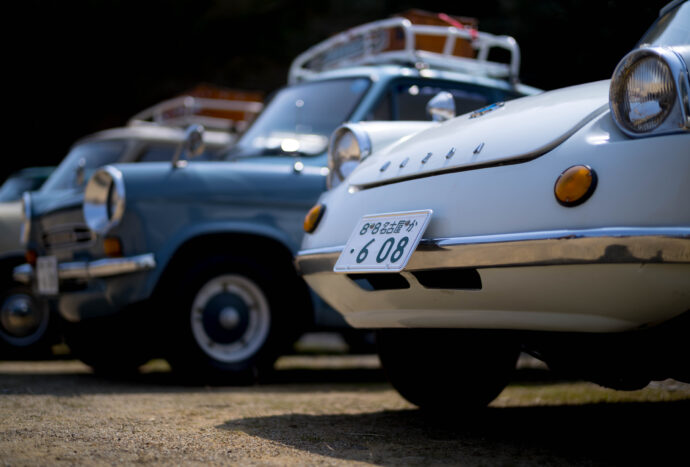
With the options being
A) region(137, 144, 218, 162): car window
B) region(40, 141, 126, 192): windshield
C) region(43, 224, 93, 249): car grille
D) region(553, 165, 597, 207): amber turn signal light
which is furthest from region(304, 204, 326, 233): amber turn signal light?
region(137, 144, 218, 162): car window

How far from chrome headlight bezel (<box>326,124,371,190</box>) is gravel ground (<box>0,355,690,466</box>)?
903mm

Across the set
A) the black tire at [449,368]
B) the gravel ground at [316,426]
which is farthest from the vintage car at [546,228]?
the gravel ground at [316,426]

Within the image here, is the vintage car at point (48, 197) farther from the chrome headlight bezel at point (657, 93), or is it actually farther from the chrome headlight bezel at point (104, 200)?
the chrome headlight bezel at point (657, 93)

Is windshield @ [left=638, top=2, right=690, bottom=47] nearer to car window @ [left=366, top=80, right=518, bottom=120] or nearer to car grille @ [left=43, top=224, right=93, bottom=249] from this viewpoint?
car window @ [left=366, top=80, right=518, bottom=120]

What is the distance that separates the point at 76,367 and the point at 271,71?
1356 cm

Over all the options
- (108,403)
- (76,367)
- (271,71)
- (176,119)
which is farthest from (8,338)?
(271,71)

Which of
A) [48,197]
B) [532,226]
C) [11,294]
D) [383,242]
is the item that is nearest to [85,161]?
[48,197]

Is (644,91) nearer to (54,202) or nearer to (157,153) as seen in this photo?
(54,202)

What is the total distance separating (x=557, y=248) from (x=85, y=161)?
5.07 metres

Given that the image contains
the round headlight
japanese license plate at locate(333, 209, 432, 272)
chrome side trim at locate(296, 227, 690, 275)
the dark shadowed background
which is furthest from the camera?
the dark shadowed background

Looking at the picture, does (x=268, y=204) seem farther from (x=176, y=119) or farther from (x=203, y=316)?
(x=176, y=119)

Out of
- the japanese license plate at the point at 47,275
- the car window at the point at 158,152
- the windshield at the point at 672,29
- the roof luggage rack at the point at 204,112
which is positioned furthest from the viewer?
the roof luggage rack at the point at 204,112

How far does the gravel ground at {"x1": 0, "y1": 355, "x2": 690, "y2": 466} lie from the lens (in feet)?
7.53

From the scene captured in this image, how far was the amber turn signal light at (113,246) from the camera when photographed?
4238 mm
